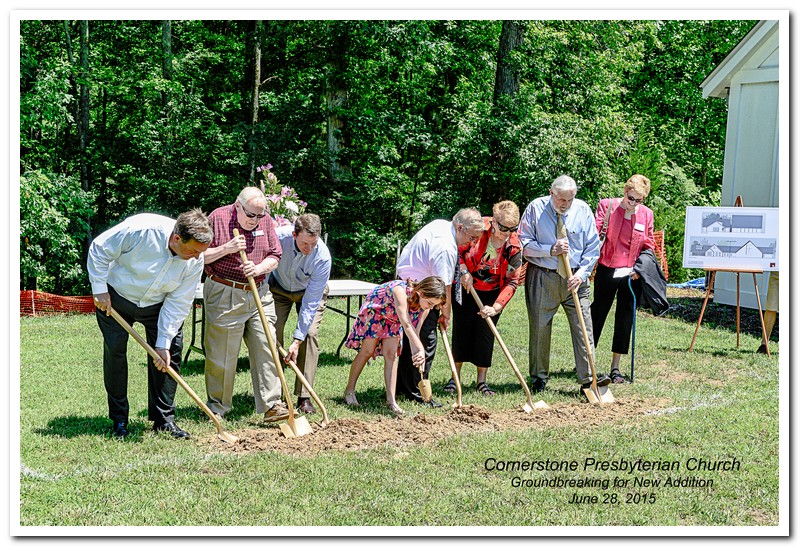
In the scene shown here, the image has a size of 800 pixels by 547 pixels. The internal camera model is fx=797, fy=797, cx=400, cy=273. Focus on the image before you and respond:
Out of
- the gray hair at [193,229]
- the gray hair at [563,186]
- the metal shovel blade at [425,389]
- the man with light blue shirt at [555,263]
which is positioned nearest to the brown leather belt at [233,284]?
the gray hair at [193,229]

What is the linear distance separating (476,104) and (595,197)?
3.39 metres

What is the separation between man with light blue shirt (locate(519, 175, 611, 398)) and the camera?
7.17 m

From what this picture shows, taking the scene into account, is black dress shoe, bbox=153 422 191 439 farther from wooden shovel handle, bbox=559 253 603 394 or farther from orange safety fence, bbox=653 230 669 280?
orange safety fence, bbox=653 230 669 280

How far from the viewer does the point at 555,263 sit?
7293 mm

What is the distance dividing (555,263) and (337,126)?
38.3 ft

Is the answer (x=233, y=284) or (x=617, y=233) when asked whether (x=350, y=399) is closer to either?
(x=233, y=284)

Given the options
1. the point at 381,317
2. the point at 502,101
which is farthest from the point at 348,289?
the point at 502,101

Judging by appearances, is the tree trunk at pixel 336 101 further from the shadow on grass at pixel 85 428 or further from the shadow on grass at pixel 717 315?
the shadow on grass at pixel 85 428

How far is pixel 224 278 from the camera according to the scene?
6328mm

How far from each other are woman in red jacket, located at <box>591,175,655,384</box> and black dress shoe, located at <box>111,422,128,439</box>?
4541 millimetres

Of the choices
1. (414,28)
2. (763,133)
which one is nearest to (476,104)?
(414,28)

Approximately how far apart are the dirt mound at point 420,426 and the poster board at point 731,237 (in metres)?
3.07
